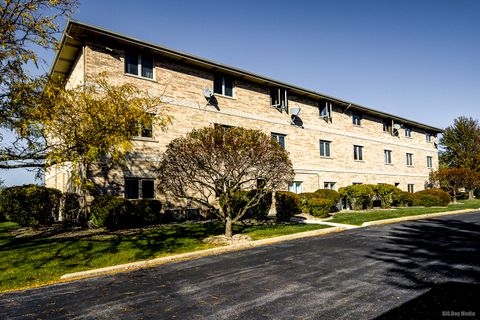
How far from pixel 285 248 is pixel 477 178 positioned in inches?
1169

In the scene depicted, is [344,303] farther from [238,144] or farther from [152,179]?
[152,179]

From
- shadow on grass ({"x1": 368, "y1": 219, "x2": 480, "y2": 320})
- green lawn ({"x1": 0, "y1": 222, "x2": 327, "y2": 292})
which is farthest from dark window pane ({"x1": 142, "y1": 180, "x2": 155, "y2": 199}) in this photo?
shadow on grass ({"x1": 368, "y1": 219, "x2": 480, "y2": 320})

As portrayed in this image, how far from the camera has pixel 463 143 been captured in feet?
155

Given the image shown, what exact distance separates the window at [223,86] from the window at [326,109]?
29.5 feet

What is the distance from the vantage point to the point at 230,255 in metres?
9.28

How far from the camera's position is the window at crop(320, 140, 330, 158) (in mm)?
24780

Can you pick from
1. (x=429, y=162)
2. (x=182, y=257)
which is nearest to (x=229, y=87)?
(x=182, y=257)

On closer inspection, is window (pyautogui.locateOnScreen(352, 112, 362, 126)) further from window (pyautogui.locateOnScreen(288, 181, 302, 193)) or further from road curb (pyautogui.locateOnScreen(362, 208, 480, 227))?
road curb (pyautogui.locateOnScreen(362, 208, 480, 227))

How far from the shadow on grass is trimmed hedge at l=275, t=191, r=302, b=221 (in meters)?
6.82

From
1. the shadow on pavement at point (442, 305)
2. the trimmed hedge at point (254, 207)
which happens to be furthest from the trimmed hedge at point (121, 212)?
the shadow on pavement at point (442, 305)

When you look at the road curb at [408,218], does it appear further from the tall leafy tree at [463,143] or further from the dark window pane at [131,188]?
the tall leafy tree at [463,143]

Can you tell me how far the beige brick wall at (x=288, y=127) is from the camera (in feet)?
51.9

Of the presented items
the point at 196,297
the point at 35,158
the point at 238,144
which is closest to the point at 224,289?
the point at 196,297

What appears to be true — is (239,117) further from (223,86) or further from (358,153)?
(358,153)
